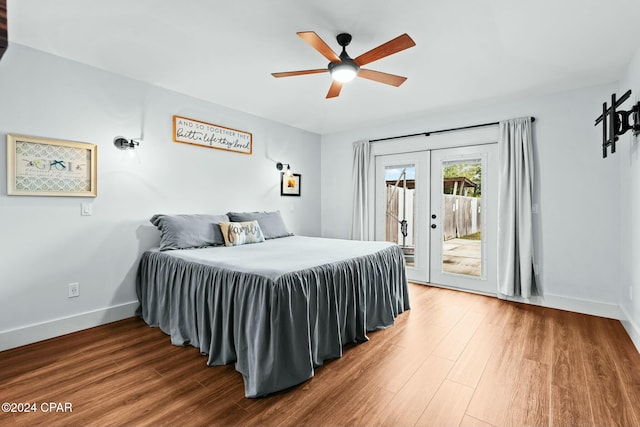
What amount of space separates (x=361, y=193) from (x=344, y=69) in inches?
112

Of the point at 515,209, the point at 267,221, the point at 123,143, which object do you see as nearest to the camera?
the point at 123,143

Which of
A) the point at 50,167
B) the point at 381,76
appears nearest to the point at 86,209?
the point at 50,167

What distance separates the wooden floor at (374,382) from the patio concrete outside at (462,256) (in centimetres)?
128

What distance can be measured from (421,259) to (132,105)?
13.6 ft

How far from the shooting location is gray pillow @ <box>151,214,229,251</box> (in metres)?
3.17

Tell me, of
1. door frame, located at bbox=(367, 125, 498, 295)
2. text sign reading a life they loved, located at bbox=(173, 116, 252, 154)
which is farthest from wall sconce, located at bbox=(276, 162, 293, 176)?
door frame, located at bbox=(367, 125, 498, 295)

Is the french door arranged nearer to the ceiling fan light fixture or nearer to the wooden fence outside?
the wooden fence outside

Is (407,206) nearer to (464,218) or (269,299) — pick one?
(464,218)

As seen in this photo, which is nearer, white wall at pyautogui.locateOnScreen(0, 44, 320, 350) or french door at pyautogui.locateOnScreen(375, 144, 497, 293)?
white wall at pyautogui.locateOnScreen(0, 44, 320, 350)

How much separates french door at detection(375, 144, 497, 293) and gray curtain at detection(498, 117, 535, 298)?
0.20 meters

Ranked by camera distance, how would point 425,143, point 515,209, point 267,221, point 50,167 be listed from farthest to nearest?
point 425,143 → point 267,221 → point 515,209 → point 50,167

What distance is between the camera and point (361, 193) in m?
5.14

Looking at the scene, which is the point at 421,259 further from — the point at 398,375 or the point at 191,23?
the point at 191,23

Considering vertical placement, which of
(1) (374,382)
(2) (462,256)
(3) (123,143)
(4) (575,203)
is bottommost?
(1) (374,382)
